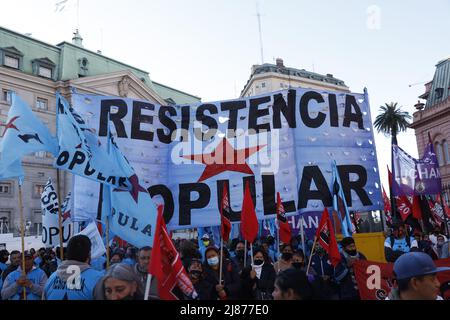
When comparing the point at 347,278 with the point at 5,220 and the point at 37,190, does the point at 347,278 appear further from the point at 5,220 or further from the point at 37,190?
the point at 37,190

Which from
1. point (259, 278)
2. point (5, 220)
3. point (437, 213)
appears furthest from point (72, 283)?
point (5, 220)

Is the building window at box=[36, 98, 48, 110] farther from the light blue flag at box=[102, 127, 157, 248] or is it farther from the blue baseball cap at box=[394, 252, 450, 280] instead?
the blue baseball cap at box=[394, 252, 450, 280]

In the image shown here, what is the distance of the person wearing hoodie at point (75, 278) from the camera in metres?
4.09

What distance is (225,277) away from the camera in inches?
250

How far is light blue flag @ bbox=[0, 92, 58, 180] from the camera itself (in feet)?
18.7

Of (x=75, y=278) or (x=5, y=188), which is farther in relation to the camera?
(x=5, y=188)

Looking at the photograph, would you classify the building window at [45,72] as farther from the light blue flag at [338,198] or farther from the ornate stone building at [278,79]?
the ornate stone building at [278,79]

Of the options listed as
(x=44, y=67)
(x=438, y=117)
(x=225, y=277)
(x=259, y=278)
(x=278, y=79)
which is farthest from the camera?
(x=278, y=79)

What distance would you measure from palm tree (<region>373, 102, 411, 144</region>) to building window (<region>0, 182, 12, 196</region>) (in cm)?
3966

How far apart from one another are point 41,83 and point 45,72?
5.31ft

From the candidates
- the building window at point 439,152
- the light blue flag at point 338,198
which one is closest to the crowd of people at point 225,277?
the light blue flag at point 338,198
